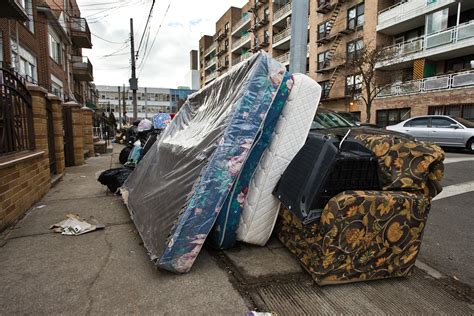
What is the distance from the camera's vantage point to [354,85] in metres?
19.8

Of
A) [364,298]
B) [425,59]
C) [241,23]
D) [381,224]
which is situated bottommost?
[364,298]

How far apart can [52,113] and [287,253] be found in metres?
5.71

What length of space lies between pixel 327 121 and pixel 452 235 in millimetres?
2282

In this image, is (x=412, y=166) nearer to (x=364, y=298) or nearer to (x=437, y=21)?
(x=364, y=298)

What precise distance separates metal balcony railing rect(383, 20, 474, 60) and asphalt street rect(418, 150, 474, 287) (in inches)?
548

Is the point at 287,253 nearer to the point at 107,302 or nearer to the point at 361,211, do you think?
the point at 361,211

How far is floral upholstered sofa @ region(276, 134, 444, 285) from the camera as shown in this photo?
1.86 metres

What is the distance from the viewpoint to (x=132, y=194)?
3.54 m

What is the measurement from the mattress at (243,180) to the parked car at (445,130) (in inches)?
342

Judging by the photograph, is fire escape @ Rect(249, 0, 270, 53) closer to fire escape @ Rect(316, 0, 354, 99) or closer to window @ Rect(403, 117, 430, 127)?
fire escape @ Rect(316, 0, 354, 99)

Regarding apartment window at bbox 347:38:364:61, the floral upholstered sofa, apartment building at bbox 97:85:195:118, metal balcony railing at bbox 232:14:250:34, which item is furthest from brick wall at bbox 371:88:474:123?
apartment building at bbox 97:85:195:118

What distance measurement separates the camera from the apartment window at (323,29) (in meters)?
23.0

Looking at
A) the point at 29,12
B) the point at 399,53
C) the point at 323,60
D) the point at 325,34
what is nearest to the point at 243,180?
the point at 29,12

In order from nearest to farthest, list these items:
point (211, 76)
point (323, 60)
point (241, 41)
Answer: point (323, 60) → point (241, 41) → point (211, 76)
